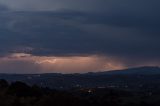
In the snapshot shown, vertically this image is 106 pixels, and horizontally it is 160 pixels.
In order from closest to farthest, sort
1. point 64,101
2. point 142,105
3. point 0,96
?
point 64,101 < point 0,96 < point 142,105

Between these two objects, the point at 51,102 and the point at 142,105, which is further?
the point at 142,105

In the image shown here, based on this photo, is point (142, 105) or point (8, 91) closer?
point (8, 91)

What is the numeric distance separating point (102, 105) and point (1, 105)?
19.0 m

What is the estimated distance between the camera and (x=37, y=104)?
5816cm

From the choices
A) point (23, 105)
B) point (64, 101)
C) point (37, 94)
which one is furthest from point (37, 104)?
point (37, 94)

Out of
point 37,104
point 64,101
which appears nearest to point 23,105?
point 37,104

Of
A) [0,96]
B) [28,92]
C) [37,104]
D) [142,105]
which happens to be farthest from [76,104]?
[142,105]

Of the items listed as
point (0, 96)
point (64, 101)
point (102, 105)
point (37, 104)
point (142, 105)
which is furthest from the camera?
point (142, 105)

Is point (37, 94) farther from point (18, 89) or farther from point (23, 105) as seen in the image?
point (23, 105)

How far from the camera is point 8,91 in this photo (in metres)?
73.1

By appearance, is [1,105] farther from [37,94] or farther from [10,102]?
[37,94]

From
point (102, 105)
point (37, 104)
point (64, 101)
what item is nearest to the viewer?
point (64, 101)

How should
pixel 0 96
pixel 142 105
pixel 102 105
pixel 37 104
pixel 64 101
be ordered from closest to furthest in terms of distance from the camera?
pixel 64 101
pixel 37 104
pixel 0 96
pixel 102 105
pixel 142 105

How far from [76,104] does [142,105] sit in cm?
3260
